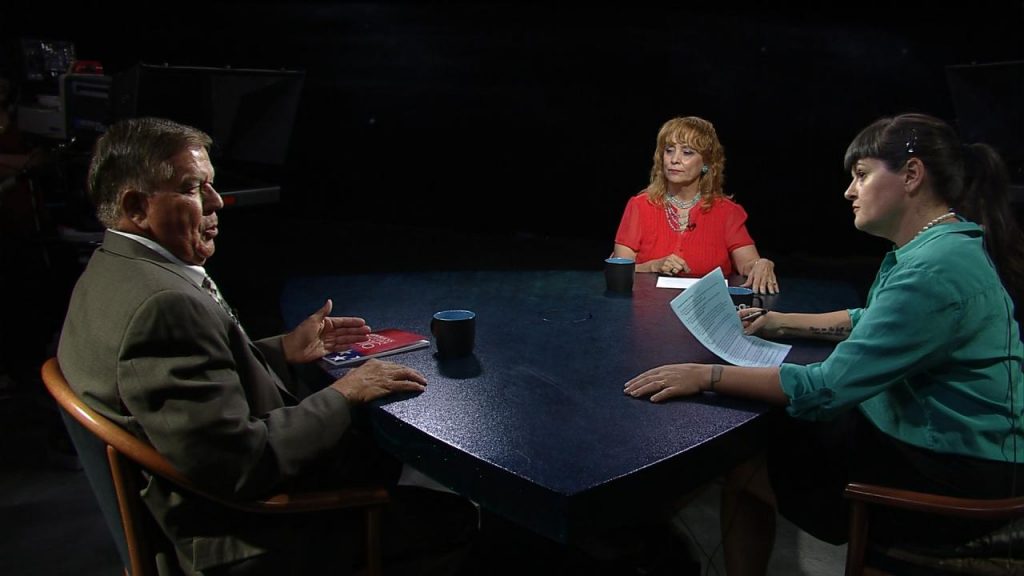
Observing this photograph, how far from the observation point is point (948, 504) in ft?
3.89

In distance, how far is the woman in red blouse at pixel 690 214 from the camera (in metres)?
2.71

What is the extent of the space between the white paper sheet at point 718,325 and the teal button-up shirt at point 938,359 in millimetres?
239

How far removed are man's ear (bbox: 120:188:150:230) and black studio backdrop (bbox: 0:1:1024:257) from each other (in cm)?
469

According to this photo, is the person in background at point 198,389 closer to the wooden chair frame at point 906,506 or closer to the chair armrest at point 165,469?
the chair armrest at point 165,469

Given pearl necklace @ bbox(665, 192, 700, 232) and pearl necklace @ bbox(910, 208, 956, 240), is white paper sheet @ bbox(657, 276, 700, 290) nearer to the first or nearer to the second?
pearl necklace @ bbox(665, 192, 700, 232)

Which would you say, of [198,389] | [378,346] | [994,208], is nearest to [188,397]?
[198,389]

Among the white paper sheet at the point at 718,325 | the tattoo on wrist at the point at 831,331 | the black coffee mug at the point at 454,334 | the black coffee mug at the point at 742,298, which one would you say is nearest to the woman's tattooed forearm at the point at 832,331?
the tattoo on wrist at the point at 831,331

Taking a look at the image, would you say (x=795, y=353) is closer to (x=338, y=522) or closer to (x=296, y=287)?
(x=338, y=522)

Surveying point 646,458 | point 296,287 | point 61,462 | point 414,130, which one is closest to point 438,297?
point 296,287

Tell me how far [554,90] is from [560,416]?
200 inches

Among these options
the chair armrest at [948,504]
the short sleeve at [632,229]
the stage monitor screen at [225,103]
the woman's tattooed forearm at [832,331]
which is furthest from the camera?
the short sleeve at [632,229]

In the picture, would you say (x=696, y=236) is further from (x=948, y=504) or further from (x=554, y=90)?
(x=554, y=90)

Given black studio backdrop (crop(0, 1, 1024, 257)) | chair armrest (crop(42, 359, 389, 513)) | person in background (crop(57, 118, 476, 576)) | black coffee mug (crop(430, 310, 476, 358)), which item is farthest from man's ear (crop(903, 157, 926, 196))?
black studio backdrop (crop(0, 1, 1024, 257))

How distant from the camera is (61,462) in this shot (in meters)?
2.75
